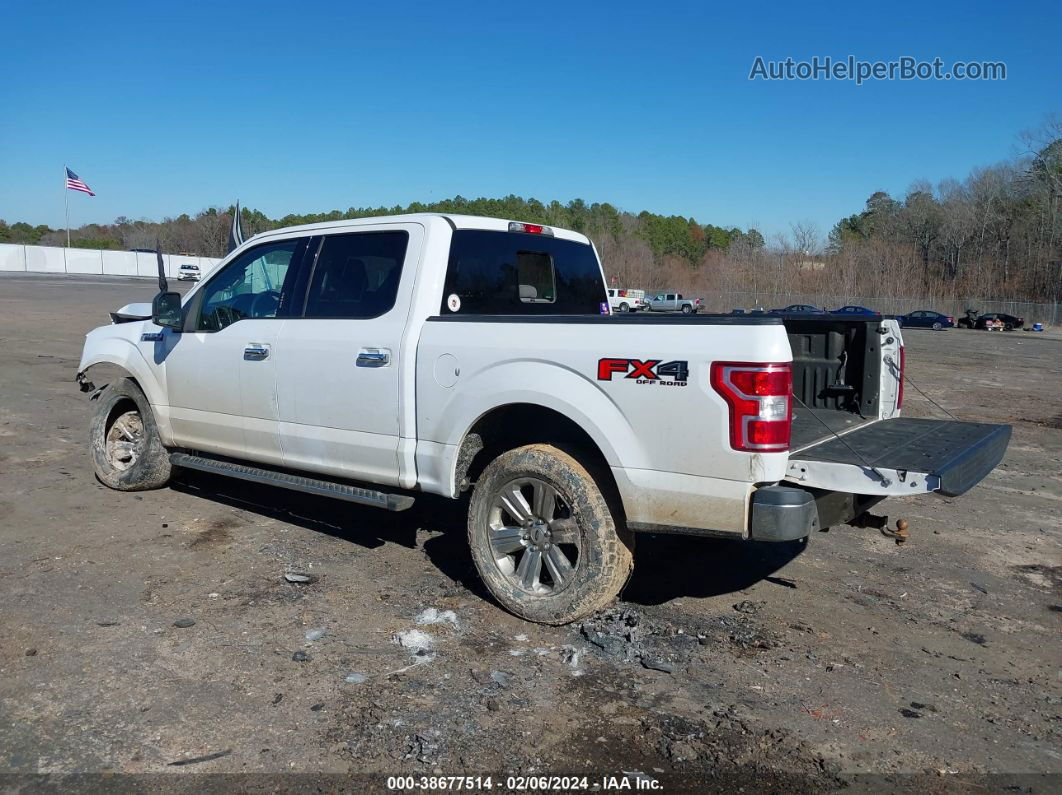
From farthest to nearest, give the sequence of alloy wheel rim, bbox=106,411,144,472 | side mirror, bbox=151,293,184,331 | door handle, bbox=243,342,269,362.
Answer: alloy wheel rim, bbox=106,411,144,472 → side mirror, bbox=151,293,184,331 → door handle, bbox=243,342,269,362

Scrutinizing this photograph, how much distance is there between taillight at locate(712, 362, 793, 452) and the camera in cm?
368

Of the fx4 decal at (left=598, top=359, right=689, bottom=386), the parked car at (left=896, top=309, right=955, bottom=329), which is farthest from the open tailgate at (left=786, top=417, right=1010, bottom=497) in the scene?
the parked car at (left=896, top=309, right=955, bottom=329)

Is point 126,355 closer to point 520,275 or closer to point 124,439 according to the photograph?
point 124,439

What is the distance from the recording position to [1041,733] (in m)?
3.49

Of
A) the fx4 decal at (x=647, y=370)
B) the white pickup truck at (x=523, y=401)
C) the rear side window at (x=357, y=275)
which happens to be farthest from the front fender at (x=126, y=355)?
the fx4 decal at (x=647, y=370)

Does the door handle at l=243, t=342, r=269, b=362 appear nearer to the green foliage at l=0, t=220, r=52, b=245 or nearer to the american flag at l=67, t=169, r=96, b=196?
the american flag at l=67, t=169, r=96, b=196

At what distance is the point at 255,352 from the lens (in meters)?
5.68

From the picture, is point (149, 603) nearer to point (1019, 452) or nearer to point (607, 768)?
point (607, 768)

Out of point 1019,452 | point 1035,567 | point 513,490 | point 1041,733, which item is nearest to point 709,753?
point 1041,733

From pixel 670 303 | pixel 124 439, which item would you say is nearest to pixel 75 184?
pixel 670 303

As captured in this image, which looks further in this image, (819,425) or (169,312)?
(169,312)

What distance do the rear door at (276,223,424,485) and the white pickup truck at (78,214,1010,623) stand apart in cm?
1

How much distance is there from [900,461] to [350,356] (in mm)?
3093

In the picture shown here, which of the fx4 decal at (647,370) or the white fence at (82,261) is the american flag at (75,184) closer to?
the white fence at (82,261)
